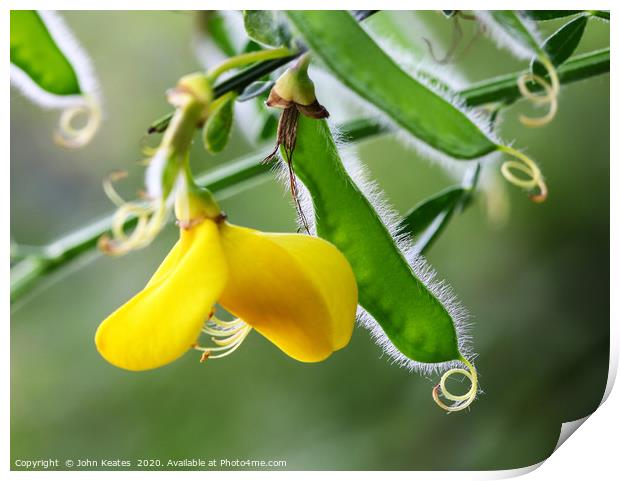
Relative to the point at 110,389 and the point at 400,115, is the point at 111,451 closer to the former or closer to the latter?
the point at 110,389

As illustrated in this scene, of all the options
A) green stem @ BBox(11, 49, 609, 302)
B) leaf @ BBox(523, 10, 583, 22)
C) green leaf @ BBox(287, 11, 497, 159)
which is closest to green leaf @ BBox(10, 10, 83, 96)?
green stem @ BBox(11, 49, 609, 302)

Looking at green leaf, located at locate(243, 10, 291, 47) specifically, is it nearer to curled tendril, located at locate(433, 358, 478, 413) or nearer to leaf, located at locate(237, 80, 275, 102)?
leaf, located at locate(237, 80, 275, 102)

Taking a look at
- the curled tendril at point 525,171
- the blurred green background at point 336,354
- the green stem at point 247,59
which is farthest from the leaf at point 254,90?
the blurred green background at point 336,354

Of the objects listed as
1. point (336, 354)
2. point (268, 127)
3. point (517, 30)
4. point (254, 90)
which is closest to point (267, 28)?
point (254, 90)

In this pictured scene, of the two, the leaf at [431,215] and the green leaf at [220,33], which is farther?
the green leaf at [220,33]

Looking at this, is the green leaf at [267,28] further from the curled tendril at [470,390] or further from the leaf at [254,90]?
the curled tendril at [470,390]

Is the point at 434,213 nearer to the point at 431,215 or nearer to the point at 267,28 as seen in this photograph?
the point at 431,215

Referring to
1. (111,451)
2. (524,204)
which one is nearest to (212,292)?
(111,451)
